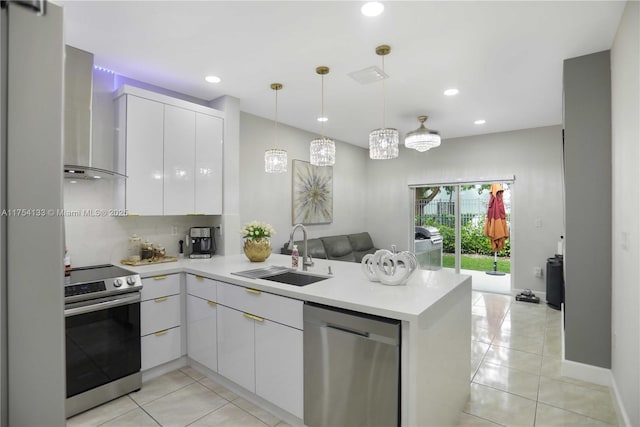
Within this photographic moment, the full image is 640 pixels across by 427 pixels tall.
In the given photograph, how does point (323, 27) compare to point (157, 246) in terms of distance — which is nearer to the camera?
point (323, 27)

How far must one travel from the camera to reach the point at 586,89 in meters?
2.56

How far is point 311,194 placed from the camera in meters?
5.25

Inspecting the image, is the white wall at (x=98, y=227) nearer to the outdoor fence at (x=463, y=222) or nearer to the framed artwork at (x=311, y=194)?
the framed artwork at (x=311, y=194)

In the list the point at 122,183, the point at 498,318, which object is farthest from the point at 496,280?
the point at 122,183

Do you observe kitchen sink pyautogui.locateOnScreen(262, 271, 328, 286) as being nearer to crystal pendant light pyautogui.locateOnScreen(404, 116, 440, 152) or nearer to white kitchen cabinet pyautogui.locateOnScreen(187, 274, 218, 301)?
white kitchen cabinet pyautogui.locateOnScreen(187, 274, 218, 301)

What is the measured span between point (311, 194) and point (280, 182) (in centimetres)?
71

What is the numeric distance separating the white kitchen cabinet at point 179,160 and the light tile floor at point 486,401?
1.53 meters

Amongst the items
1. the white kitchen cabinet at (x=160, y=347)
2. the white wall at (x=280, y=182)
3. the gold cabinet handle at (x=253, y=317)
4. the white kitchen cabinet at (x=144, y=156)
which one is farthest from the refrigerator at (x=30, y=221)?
the white wall at (x=280, y=182)

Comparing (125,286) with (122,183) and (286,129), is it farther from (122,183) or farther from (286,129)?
(286,129)

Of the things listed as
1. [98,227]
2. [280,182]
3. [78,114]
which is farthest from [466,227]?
[78,114]

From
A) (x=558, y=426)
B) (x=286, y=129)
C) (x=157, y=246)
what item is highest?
(x=286, y=129)

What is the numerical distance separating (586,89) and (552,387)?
93.6 inches

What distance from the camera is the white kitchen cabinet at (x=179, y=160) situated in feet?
10.0

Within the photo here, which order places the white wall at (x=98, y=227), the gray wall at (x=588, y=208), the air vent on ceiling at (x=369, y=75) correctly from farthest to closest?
the air vent on ceiling at (x=369, y=75) < the white wall at (x=98, y=227) < the gray wall at (x=588, y=208)
